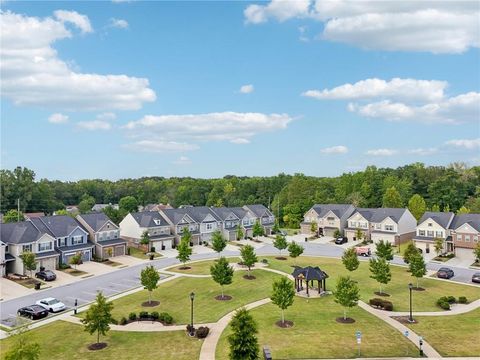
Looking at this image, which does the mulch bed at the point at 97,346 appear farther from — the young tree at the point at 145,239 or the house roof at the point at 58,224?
the young tree at the point at 145,239

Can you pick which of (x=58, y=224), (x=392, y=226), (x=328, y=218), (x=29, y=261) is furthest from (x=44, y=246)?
(x=392, y=226)

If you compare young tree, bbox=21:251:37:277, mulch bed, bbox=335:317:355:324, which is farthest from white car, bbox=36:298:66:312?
mulch bed, bbox=335:317:355:324

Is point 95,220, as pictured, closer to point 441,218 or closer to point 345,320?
point 345,320

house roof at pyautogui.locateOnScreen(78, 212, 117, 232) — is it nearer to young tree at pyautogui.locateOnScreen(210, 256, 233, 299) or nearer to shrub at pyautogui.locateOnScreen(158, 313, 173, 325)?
young tree at pyautogui.locateOnScreen(210, 256, 233, 299)

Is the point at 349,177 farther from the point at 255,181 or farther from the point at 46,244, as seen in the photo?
the point at 46,244

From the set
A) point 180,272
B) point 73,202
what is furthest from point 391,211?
point 73,202

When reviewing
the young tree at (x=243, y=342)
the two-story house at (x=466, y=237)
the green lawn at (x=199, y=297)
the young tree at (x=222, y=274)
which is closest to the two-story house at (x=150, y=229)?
the green lawn at (x=199, y=297)
